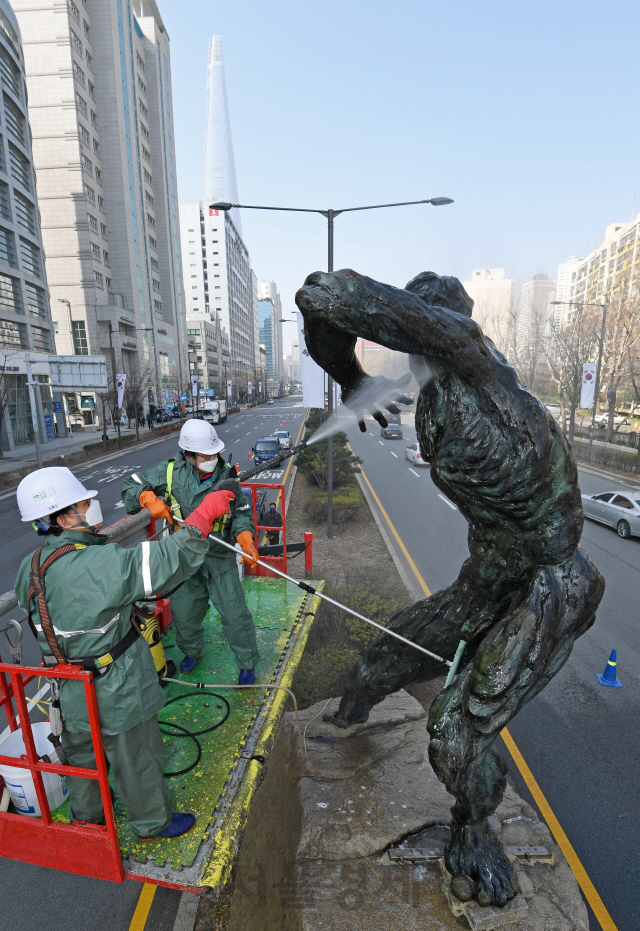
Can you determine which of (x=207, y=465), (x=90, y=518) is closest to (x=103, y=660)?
(x=90, y=518)

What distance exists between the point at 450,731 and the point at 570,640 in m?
0.85

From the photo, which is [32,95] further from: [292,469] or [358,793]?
[358,793]

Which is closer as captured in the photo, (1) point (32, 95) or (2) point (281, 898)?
(2) point (281, 898)

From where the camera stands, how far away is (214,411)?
1709 inches

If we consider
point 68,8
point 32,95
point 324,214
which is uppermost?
point 68,8

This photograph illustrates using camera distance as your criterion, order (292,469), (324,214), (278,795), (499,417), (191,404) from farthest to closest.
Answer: (191,404), (292,469), (324,214), (278,795), (499,417)

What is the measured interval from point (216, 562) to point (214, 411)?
41.1 meters

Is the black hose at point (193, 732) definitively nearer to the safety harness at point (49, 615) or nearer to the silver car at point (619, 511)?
the safety harness at point (49, 615)

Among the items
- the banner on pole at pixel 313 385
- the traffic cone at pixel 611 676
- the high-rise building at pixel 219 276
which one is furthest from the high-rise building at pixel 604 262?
the high-rise building at pixel 219 276

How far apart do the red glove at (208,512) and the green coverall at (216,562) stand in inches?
46.2

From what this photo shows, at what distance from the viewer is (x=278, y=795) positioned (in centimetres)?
350

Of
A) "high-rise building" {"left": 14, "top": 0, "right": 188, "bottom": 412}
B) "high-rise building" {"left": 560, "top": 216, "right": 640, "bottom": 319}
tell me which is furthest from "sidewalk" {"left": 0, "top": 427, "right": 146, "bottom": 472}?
"high-rise building" {"left": 560, "top": 216, "right": 640, "bottom": 319}

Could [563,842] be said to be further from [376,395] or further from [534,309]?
[534,309]

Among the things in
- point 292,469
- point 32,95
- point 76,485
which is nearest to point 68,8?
point 32,95
